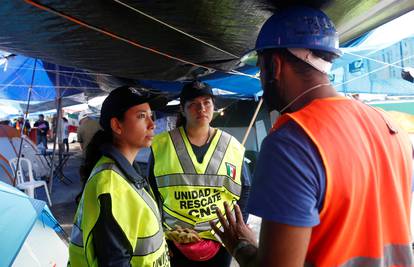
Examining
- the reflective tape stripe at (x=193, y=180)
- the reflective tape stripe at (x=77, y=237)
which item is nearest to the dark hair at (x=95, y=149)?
the reflective tape stripe at (x=77, y=237)

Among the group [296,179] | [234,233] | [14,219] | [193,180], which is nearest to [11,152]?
[14,219]

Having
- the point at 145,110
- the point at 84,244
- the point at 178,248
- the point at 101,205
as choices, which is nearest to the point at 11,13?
the point at 145,110

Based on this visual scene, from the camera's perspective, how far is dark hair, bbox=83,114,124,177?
67.1 inches

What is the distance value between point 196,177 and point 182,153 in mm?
212

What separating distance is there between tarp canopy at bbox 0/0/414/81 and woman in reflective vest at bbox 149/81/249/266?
18.7 inches

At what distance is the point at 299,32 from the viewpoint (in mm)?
1080

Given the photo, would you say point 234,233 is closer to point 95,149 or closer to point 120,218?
point 120,218

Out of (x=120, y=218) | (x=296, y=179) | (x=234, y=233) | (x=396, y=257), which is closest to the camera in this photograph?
(x=296, y=179)

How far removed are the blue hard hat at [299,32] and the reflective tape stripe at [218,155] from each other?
51.0 inches

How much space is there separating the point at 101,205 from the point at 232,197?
1.25m

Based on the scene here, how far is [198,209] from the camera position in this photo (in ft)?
7.43

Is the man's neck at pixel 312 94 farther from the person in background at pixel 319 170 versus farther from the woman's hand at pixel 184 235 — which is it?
the woman's hand at pixel 184 235

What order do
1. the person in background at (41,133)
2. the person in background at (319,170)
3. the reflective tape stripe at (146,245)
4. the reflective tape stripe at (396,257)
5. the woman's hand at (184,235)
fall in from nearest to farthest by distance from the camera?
the person in background at (319,170) → the reflective tape stripe at (396,257) → the reflective tape stripe at (146,245) → the woman's hand at (184,235) → the person in background at (41,133)

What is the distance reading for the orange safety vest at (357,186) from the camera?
888mm
